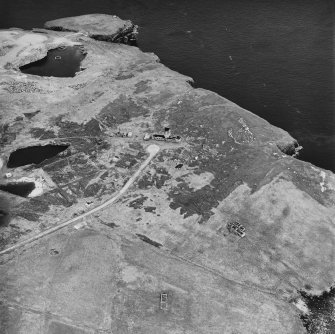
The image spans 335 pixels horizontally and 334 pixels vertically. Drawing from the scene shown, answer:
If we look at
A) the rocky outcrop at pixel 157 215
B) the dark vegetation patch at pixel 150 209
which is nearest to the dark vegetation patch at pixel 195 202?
the rocky outcrop at pixel 157 215

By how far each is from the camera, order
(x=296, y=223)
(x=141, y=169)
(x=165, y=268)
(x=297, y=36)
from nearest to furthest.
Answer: (x=165, y=268) < (x=296, y=223) < (x=141, y=169) < (x=297, y=36)

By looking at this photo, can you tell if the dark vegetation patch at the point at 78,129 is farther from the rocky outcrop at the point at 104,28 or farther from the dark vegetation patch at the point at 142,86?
the rocky outcrop at the point at 104,28

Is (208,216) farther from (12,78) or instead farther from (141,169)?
(12,78)

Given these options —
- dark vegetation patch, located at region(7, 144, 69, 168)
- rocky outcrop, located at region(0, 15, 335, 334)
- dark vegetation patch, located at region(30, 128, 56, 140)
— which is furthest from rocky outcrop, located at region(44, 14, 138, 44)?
dark vegetation patch, located at region(7, 144, 69, 168)

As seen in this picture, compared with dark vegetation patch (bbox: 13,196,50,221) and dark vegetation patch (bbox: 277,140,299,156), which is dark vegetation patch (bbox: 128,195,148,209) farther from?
dark vegetation patch (bbox: 277,140,299,156)

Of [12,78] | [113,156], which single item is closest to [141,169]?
[113,156]

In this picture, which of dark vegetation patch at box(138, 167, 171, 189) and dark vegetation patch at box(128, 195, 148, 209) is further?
dark vegetation patch at box(138, 167, 171, 189)

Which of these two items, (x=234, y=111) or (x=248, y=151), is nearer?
(x=248, y=151)
